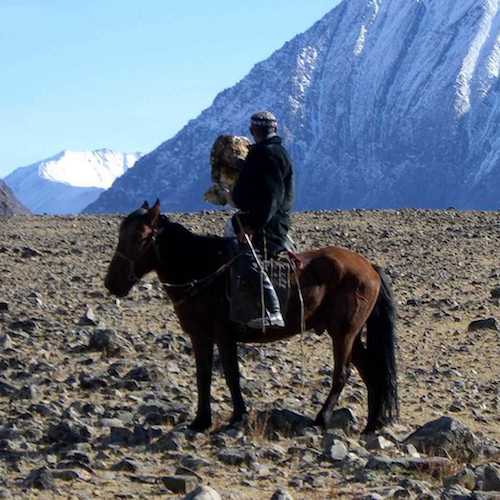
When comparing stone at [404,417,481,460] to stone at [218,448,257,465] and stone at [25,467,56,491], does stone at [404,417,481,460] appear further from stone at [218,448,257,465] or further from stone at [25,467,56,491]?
stone at [25,467,56,491]

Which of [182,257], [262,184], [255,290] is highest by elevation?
[262,184]

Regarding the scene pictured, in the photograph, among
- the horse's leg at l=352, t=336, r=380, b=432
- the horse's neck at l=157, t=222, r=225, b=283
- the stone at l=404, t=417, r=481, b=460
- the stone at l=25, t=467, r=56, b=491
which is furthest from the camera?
the horse's leg at l=352, t=336, r=380, b=432

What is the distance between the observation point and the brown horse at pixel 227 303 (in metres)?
11.1

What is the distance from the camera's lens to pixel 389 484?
911 centimetres

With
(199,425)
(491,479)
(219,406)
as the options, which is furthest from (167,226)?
(491,479)

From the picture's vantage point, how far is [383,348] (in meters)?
11.7

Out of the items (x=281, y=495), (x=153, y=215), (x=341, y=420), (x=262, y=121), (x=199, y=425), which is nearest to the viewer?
(x=281, y=495)

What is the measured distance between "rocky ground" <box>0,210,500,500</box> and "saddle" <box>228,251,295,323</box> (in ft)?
2.80

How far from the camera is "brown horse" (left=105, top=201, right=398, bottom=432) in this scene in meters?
11.1

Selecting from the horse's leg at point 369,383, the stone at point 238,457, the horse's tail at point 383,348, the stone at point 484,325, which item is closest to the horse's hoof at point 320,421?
the horse's leg at point 369,383

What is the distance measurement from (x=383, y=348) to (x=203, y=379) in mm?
1749

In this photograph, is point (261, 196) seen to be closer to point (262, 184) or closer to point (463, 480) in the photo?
point (262, 184)

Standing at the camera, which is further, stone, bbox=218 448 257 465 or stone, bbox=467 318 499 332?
stone, bbox=467 318 499 332

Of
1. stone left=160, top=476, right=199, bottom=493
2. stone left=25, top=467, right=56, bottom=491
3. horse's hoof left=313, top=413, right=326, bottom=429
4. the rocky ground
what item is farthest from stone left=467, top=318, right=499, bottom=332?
stone left=25, top=467, right=56, bottom=491
